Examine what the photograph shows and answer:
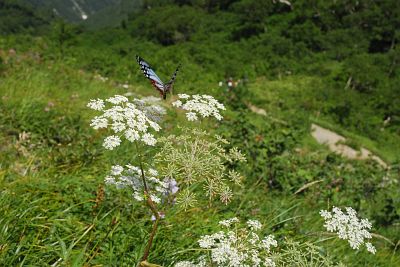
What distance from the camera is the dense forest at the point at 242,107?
396 centimetres

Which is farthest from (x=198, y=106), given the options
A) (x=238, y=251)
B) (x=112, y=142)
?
(x=238, y=251)

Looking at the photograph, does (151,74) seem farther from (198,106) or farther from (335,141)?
(335,141)

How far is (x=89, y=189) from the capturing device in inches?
174

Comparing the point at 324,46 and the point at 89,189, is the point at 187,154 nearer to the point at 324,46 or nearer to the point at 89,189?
the point at 89,189

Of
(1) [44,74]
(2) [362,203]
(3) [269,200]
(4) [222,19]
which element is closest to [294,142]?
(2) [362,203]

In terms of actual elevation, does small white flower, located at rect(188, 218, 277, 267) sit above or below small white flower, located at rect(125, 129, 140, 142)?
below

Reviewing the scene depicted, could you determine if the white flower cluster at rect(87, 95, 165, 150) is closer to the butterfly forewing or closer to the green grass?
the butterfly forewing

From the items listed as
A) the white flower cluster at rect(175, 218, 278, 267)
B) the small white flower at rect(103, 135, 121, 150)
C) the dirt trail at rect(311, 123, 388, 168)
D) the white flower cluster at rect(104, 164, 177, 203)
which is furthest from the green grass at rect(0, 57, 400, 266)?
the dirt trail at rect(311, 123, 388, 168)

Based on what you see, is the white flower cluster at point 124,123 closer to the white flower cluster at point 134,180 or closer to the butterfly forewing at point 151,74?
the white flower cluster at point 134,180

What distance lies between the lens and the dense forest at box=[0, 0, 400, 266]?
156 inches

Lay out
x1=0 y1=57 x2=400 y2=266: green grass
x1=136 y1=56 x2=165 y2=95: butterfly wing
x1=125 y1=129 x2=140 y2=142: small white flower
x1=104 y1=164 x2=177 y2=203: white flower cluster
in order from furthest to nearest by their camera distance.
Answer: x1=0 y1=57 x2=400 y2=266: green grass < x1=136 y1=56 x2=165 y2=95: butterfly wing < x1=104 y1=164 x2=177 y2=203: white flower cluster < x1=125 y1=129 x2=140 y2=142: small white flower

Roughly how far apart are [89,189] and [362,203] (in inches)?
188

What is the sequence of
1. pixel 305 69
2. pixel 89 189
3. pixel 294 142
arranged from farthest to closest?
pixel 305 69
pixel 294 142
pixel 89 189

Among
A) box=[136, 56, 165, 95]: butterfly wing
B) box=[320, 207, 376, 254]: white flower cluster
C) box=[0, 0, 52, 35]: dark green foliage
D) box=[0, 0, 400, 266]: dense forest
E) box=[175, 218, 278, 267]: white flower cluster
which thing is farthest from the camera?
box=[0, 0, 52, 35]: dark green foliage
